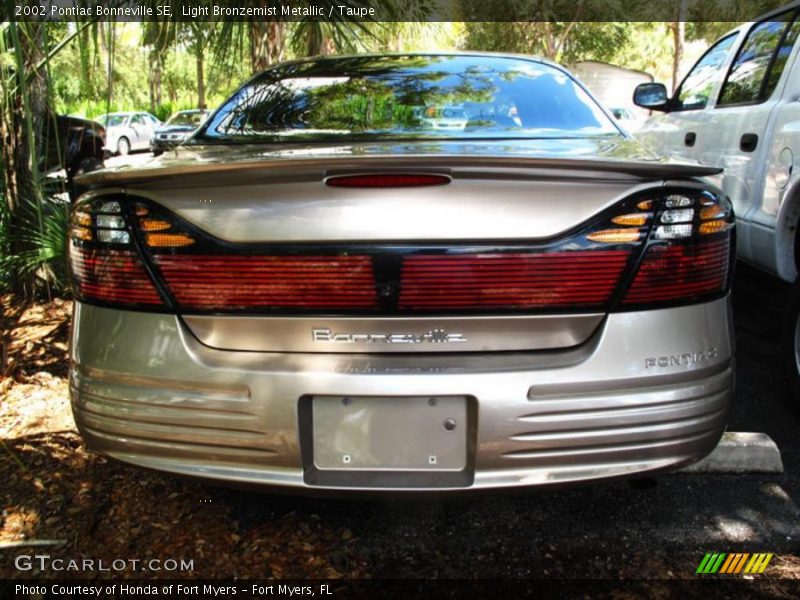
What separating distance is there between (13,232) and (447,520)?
341 cm

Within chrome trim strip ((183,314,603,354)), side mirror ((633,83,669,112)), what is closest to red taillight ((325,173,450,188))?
chrome trim strip ((183,314,603,354))

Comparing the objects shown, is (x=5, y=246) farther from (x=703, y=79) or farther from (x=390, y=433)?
(x=703, y=79)

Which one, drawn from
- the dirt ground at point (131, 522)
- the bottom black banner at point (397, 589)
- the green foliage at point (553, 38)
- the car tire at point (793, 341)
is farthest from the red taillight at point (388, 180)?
the green foliage at point (553, 38)

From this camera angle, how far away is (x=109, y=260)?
1761 mm

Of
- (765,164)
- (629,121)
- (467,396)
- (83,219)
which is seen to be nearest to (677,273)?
(467,396)

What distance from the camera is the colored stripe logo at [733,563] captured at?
6.75 ft

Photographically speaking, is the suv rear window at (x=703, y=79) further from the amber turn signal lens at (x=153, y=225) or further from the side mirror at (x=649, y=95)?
the amber turn signal lens at (x=153, y=225)

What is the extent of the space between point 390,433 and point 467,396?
0.22 meters

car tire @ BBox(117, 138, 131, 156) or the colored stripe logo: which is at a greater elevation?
the colored stripe logo

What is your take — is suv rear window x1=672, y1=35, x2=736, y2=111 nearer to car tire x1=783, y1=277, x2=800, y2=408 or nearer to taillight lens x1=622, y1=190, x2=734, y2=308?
car tire x1=783, y1=277, x2=800, y2=408

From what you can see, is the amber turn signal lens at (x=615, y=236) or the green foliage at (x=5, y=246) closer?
the amber turn signal lens at (x=615, y=236)

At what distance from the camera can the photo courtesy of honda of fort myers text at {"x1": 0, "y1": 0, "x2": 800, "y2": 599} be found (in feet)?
5.34

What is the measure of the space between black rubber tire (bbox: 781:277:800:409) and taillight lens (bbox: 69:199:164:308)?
8.93 feet

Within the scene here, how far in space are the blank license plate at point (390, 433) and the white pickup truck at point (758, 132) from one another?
149 centimetres
